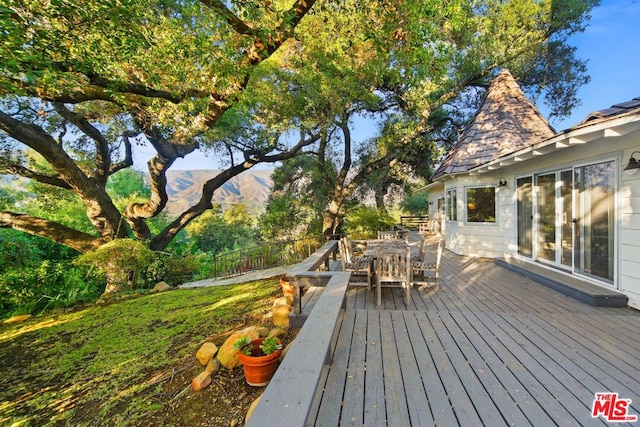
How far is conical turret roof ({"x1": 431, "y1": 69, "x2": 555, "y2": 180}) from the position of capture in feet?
26.5

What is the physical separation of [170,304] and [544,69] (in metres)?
16.2

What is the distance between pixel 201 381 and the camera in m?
3.28

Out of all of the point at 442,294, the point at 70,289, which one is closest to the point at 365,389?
the point at 442,294

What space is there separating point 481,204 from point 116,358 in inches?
361

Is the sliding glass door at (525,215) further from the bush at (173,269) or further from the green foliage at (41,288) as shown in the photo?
the green foliage at (41,288)

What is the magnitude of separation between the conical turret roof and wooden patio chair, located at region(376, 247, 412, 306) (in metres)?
5.05

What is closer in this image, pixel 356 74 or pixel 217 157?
pixel 356 74

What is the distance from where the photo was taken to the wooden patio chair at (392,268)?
4391mm

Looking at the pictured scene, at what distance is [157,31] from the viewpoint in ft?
18.1

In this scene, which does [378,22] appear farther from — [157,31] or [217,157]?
[217,157]

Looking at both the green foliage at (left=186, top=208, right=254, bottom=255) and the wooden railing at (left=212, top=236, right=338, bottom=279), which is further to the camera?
the green foliage at (left=186, top=208, right=254, bottom=255)

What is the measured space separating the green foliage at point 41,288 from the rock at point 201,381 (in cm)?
665

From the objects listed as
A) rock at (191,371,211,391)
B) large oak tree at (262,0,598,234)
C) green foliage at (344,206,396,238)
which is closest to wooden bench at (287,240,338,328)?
rock at (191,371,211,391)

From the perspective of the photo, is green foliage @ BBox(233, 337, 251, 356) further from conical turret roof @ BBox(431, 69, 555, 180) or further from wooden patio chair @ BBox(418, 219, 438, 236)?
wooden patio chair @ BBox(418, 219, 438, 236)
